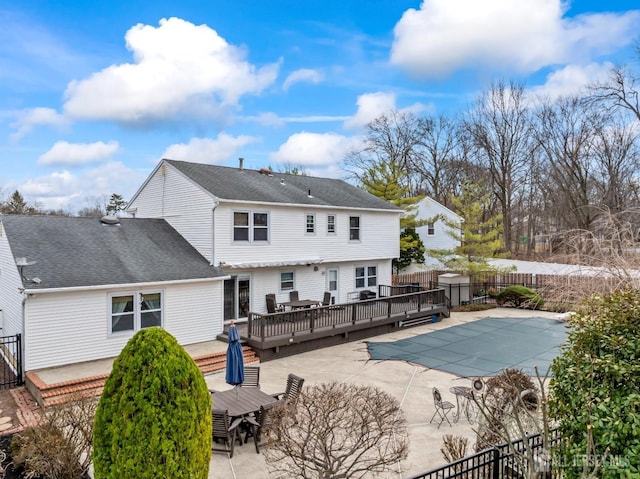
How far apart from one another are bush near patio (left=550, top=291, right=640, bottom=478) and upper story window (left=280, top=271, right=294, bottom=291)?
44.1ft

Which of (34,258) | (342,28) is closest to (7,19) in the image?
(34,258)

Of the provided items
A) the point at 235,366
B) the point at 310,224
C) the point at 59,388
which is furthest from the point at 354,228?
the point at 59,388

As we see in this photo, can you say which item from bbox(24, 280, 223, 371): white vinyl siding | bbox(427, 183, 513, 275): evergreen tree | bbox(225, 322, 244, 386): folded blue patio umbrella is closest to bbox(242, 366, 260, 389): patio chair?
bbox(225, 322, 244, 386): folded blue patio umbrella

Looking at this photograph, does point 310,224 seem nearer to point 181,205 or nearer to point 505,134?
point 181,205

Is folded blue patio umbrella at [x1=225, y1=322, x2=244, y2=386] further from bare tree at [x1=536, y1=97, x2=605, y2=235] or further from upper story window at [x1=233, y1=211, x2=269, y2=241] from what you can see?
bare tree at [x1=536, y1=97, x2=605, y2=235]

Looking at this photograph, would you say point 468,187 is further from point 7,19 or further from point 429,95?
point 7,19

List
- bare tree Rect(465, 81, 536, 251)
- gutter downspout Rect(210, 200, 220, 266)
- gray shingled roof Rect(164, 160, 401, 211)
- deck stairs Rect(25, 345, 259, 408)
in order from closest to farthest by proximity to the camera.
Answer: deck stairs Rect(25, 345, 259, 408), gutter downspout Rect(210, 200, 220, 266), gray shingled roof Rect(164, 160, 401, 211), bare tree Rect(465, 81, 536, 251)

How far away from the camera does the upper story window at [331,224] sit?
62.6ft

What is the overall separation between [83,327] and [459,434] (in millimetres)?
10309

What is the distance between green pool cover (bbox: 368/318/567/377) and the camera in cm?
1285

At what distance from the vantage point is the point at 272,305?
16.1 m

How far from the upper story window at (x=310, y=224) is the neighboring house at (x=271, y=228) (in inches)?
1.8

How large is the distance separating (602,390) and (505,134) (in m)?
36.2

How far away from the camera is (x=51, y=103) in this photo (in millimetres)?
21156
